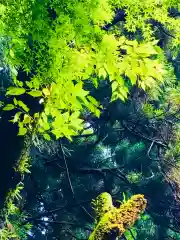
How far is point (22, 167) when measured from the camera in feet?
6.06

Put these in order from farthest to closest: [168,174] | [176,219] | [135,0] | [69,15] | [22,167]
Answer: [176,219], [168,174], [22,167], [135,0], [69,15]

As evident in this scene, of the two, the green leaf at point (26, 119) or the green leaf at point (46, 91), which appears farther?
the green leaf at point (26, 119)

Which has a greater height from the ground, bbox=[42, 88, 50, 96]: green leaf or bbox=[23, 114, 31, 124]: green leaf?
bbox=[42, 88, 50, 96]: green leaf

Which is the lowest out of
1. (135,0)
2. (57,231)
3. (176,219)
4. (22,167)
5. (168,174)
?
(57,231)

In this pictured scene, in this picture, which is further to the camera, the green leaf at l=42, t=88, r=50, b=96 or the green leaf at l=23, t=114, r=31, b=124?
the green leaf at l=23, t=114, r=31, b=124

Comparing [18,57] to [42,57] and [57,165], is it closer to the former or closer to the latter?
[42,57]

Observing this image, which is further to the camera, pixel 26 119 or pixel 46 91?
pixel 26 119

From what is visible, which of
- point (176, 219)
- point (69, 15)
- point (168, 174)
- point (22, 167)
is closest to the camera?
point (69, 15)

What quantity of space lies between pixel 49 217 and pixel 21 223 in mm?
745

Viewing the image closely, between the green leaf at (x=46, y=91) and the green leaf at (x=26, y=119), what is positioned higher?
the green leaf at (x=46, y=91)

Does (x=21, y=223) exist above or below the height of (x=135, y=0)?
below

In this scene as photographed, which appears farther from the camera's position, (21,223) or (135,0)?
(21,223)

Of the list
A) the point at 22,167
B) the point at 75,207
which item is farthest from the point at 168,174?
the point at 22,167

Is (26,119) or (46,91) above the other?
(46,91)
